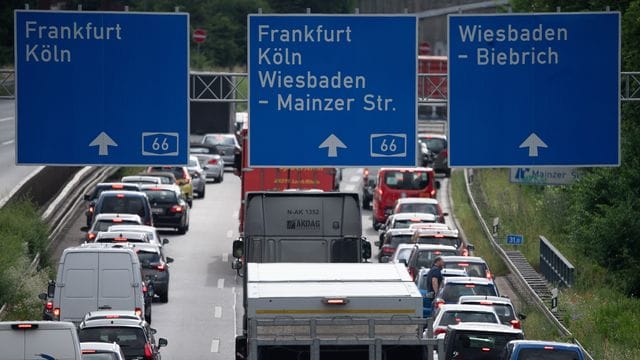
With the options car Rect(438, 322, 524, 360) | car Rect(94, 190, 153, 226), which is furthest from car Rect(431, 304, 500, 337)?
car Rect(94, 190, 153, 226)

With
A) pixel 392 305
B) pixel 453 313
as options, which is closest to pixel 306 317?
pixel 392 305

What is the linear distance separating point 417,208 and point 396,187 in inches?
157

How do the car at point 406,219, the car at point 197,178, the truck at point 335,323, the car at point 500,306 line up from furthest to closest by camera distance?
the car at point 197,178 → the car at point 406,219 → the car at point 500,306 → the truck at point 335,323

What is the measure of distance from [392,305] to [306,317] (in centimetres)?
107

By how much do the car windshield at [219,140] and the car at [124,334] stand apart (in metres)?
47.1

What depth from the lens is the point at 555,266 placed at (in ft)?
140

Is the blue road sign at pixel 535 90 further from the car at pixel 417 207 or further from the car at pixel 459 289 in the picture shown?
the car at pixel 417 207

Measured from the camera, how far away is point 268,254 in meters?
32.0

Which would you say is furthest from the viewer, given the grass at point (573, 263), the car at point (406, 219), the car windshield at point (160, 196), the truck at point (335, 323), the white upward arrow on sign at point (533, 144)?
the car windshield at point (160, 196)

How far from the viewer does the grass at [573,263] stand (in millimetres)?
32688

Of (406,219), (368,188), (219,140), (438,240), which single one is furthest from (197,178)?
(438,240)

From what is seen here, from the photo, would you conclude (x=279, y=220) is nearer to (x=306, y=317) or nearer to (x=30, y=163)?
(x=30, y=163)

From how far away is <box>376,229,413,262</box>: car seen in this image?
44312mm

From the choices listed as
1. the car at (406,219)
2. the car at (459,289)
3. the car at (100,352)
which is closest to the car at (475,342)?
the car at (100,352)
